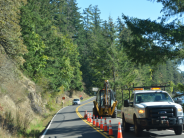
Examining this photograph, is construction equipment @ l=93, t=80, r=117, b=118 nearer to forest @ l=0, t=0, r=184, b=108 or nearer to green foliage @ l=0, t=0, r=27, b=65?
forest @ l=0, t=0, r=184, b=108

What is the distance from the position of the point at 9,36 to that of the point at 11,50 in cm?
165

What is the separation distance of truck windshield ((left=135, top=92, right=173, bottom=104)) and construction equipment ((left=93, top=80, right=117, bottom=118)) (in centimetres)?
1079

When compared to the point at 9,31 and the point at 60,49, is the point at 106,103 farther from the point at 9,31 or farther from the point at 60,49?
the point at 60,49

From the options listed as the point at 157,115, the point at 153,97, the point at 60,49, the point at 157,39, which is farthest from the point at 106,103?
the point at 60,49

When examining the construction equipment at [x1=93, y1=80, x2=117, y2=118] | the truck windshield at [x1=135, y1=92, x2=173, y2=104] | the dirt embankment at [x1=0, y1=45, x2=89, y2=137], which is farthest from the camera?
the construction equipment at [x1=93, y1=80, x2=117, y2=118]

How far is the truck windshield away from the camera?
Result: 12.8 m

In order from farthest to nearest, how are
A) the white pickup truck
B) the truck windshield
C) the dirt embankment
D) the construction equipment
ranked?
1. the construction equipment
2. the dirt embankment
3. the truck windshield
4. the white pickup truck

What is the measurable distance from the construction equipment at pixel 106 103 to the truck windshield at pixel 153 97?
10.8 m

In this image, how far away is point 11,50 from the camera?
67.0ft

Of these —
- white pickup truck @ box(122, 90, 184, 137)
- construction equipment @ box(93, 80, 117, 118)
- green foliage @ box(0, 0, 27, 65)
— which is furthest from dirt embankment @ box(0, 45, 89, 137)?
white pickup truck @ box(122, 90, 184, 137)

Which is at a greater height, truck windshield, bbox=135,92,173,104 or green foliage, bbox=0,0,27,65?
green foliage, bbox=0,0,27,65

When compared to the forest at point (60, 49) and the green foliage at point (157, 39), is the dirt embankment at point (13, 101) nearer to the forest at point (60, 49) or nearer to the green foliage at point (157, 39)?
the forest at point (60, 49)

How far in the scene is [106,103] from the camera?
2467 centimetres

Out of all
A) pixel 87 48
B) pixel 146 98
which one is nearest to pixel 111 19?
pixel 146 98
